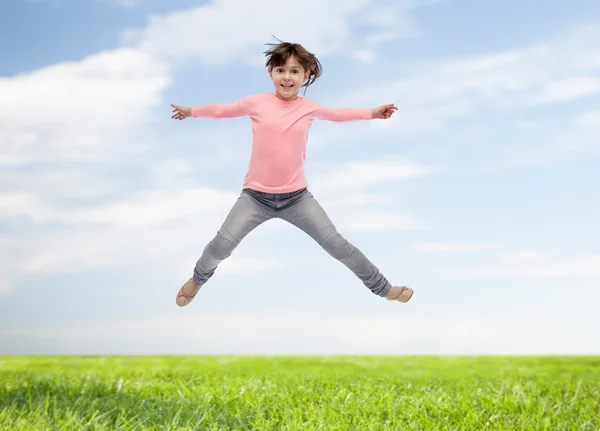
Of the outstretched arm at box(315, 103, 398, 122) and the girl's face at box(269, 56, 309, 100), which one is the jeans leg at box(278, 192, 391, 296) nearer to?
the outstretched arm at box(315, 103, 398, 122)

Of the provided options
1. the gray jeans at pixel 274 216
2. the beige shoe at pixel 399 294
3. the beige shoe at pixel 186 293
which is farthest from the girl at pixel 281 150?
the beige shoe at pixel 399 294

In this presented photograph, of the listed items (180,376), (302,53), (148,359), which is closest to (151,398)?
(180,376)

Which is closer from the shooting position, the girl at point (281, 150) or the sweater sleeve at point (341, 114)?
the girl at point (281, 150)

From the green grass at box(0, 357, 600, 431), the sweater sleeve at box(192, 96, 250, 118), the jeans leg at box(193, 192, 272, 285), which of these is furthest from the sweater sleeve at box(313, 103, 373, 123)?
the green grass at box(0, 357, 600, 431)

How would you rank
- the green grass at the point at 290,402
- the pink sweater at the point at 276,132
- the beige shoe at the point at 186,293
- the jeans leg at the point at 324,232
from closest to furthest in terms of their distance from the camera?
the pink sweater at the point at 276,132, the jeans leg at the point at 324,232, the green grass at the point at 290,402, the beige shoe at the point at 186,293

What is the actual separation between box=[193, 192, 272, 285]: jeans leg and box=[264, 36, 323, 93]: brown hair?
1081mm

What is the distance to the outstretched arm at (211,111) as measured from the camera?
5.26 meters

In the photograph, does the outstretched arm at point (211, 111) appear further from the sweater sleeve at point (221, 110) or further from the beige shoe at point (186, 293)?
the beige shoe at point (186, 293)

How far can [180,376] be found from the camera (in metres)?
7.83

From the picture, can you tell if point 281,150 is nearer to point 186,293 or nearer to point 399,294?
point 186,293

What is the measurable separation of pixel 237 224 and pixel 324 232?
70 centimetres

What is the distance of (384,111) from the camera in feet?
17.5

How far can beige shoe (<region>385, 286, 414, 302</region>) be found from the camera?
5711 mm

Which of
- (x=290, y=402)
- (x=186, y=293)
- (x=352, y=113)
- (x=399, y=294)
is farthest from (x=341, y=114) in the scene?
(x=290, y=402)
